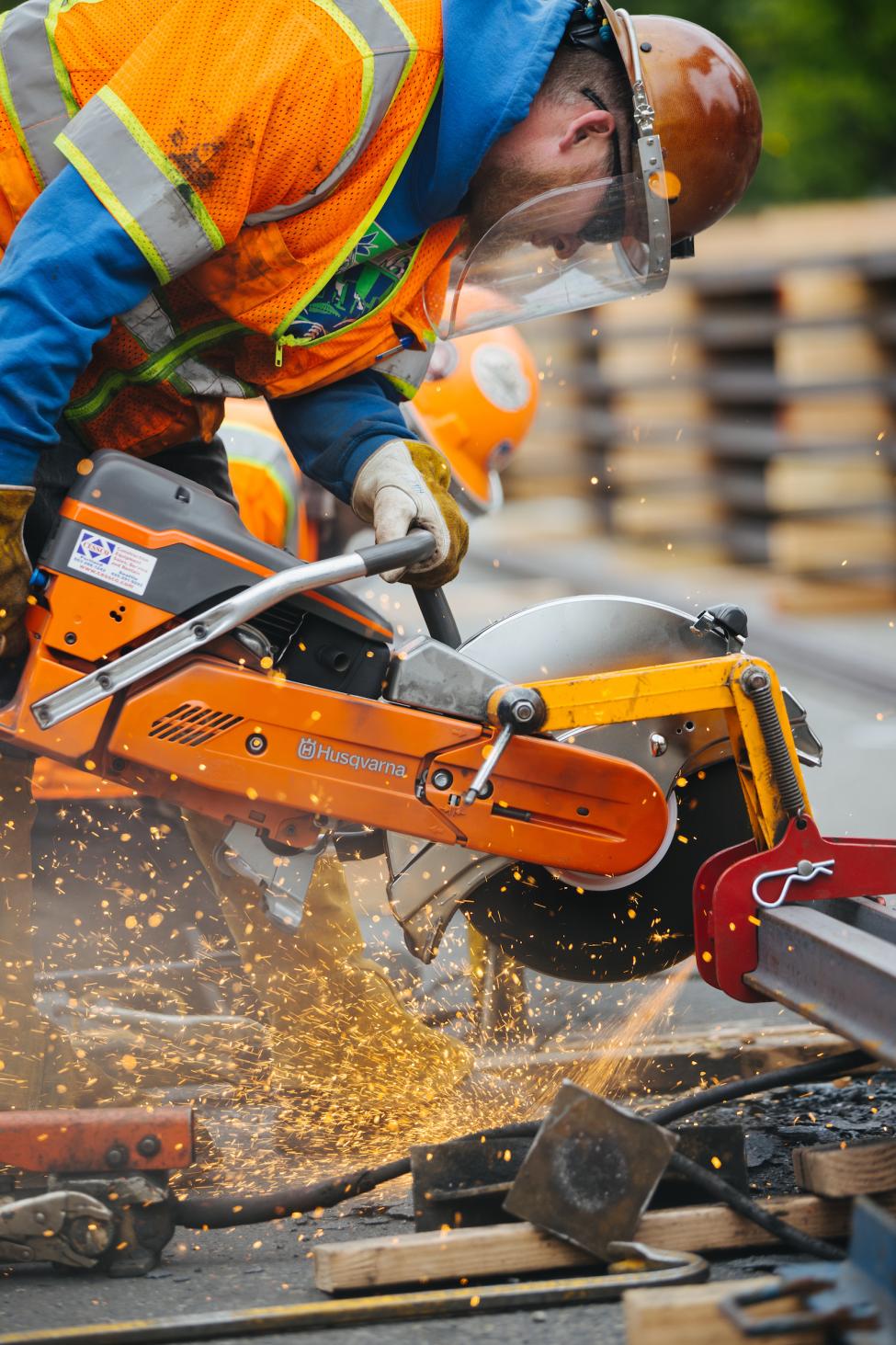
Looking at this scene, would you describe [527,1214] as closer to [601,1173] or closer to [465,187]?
[601,1173]

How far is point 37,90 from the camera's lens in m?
2.42

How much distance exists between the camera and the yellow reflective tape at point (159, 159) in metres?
2.27

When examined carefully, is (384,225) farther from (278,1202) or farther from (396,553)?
(278,1202)

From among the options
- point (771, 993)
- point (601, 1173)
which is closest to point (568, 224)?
point (771, 993)

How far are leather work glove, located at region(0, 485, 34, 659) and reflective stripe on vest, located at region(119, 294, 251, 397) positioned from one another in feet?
1.09

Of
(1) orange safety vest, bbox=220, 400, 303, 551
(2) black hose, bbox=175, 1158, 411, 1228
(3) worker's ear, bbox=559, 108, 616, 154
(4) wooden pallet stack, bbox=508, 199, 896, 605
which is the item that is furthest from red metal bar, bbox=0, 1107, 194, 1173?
(4) wooden pallet stack, bbox=508, 199, 896, 605

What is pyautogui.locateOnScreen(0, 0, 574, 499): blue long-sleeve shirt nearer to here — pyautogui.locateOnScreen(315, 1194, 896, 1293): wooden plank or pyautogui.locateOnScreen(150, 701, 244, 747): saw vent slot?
pyautogui.locateOnScreen(150, 701, 244, 747): saw vent slot

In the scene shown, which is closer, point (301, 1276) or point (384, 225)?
point (301, 1276)

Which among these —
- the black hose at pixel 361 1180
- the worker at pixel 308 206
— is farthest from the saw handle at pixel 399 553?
the black hose at pixel 361 1180

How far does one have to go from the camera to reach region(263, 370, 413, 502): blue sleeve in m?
2.82

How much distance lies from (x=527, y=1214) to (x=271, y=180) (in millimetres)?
1563

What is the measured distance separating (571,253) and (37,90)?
0.96 metres

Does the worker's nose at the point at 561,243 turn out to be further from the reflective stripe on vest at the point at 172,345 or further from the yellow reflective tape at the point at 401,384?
the reflective stripe on vest at the point at 172,345

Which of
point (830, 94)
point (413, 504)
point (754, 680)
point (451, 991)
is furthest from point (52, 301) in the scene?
point (830, 94)
